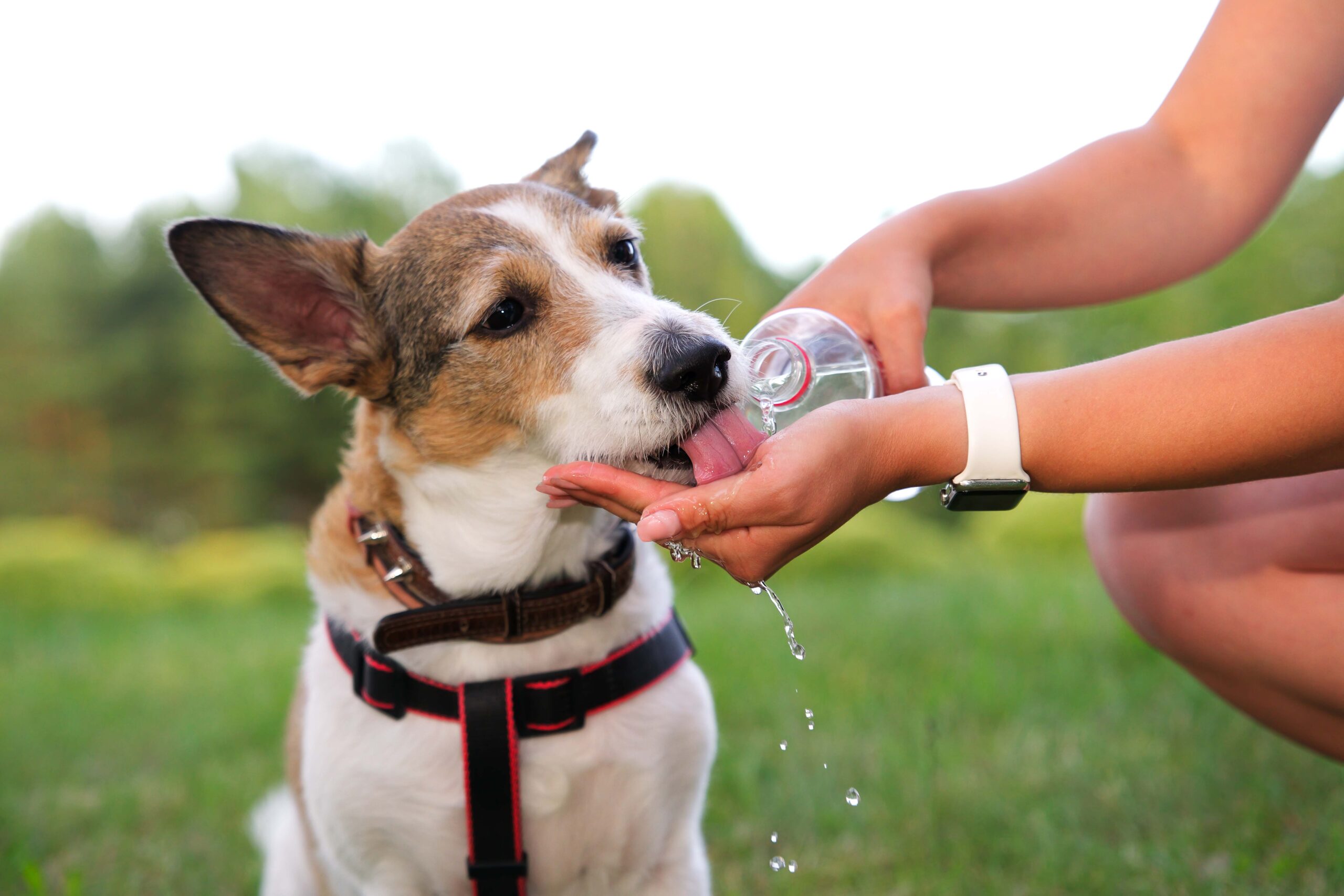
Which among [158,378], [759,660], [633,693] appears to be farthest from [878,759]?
[158,378]

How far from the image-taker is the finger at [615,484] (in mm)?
1936

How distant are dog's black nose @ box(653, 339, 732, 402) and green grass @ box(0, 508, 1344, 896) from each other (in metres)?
1.76

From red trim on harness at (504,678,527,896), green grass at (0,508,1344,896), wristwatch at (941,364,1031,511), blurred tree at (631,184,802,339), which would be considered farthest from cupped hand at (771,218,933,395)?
blurred tree at (631,184,802,339)

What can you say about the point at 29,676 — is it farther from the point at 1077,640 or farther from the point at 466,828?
the point at 1077,640

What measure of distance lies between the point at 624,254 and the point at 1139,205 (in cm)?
139

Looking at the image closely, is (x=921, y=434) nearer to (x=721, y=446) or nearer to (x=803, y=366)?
(x=721, y=446)

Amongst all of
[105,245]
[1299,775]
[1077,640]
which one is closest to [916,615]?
[1077,640]

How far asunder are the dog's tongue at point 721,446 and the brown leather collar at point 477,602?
19.2 inches

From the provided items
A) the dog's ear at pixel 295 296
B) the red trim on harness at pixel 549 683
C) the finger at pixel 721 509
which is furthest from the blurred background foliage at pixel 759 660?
the red trim on harness at pixel 549 683

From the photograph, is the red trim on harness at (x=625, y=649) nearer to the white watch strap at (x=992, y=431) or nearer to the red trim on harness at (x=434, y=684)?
the red trim on harness at (x=434, y=684)

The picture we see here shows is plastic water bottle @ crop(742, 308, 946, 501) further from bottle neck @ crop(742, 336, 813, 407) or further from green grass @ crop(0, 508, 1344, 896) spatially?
green grass @ crop(0, 508, 1344, 896)

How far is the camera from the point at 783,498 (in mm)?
1680

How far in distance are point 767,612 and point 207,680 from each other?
12.4ft

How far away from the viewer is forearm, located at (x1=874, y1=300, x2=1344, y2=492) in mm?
1673
